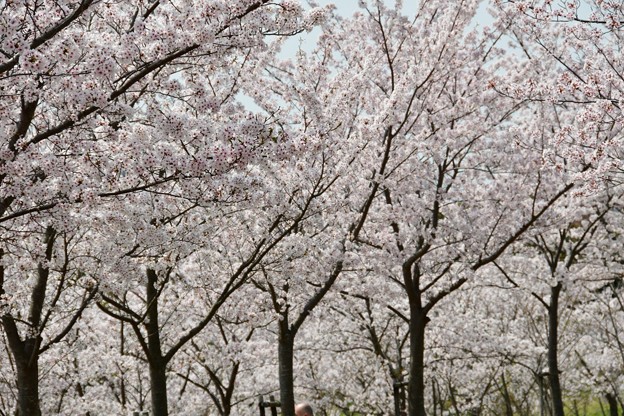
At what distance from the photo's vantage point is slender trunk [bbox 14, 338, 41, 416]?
8539 millimetres

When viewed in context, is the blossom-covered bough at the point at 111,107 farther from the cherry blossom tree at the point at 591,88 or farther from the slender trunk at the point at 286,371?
the slender trunk at the point at 286,371

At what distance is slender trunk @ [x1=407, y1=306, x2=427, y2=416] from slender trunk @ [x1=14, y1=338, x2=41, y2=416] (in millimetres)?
6934

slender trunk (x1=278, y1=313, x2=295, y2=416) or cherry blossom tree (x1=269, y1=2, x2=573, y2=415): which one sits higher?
cherry blossom tree (x1=269, y1=2, x2=573, y2=415)

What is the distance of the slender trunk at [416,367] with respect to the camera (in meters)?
12.9

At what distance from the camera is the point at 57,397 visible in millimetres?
18484

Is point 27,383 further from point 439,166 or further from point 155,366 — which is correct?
point 439,166

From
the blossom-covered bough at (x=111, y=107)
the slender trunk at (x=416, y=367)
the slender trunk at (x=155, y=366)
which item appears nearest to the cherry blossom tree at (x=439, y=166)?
the slender trunk at (x=416, y=367)

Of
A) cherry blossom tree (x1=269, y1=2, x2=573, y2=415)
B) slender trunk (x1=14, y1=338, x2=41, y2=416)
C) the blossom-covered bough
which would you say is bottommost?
slender trunk (x1=14, y1=338, x2=41, y2=416)

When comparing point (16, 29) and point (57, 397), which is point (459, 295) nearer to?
point (57, 397)

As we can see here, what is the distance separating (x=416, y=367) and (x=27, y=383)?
7.17m

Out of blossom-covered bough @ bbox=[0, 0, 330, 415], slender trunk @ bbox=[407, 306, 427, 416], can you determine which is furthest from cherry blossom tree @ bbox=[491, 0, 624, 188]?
slender trunk @ bbox=[407, 306, 427, 416]

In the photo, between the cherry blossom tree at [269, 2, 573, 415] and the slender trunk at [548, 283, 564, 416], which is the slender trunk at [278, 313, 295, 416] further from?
the slender trunk at [548, 283, 564, 416]

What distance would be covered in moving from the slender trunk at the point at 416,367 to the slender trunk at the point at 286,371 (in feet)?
7.53

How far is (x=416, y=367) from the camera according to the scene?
13.1 metres
